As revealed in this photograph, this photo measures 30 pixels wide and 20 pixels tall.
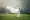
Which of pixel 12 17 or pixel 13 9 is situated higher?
pixel 13 9

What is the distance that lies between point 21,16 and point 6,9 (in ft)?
0.83

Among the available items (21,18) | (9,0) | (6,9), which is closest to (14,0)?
(9,0)

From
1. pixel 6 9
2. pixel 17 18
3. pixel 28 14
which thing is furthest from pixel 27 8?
pixel 6 9

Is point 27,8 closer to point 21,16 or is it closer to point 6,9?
point 21,16

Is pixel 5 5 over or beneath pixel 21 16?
over

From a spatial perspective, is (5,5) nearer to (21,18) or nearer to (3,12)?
Answer: (3,12)

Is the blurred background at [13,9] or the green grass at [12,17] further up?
the blurred background at [13,9]

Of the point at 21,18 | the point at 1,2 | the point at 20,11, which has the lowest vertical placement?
the point at 21,18

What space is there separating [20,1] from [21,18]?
0.84 ft

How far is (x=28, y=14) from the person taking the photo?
0.58 metres

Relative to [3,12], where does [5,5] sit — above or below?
above

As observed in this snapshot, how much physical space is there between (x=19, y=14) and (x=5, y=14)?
22 cm

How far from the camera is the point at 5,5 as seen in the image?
573 millimetres

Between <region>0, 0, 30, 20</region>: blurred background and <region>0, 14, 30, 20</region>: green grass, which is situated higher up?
<region>0, 0, 30, 20</region>: blurred background
